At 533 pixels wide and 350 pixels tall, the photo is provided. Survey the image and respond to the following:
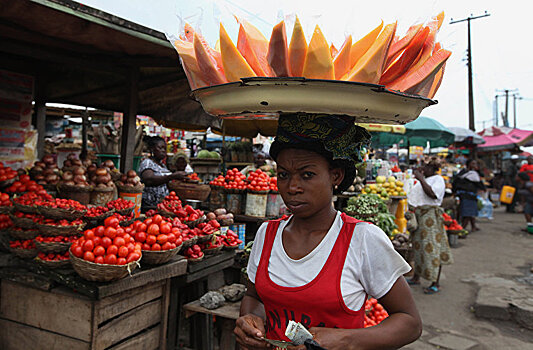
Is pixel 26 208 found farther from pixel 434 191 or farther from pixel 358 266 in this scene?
pixel 434 191

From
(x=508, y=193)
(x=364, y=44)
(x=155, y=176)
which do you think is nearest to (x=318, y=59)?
(x=364, y=44)

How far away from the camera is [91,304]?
2.71 meters

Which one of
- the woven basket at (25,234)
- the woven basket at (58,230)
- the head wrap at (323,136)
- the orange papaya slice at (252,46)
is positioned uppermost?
the orange papaya slice at (252,46)

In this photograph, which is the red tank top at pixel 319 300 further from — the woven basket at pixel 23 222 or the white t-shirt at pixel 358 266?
the woven basket at pixel 23 222

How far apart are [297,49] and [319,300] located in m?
0.88

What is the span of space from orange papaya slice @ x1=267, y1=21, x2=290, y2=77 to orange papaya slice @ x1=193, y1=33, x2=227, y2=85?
0.68 feet

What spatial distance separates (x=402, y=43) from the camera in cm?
132

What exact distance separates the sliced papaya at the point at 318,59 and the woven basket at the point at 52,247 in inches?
103

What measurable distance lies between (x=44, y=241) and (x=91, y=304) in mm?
704

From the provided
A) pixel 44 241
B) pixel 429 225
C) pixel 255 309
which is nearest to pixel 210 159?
pixel 429 225

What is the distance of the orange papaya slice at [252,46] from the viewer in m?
1.36

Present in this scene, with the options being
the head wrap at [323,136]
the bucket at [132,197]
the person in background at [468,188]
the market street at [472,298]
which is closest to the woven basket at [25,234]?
the bucket at [132,197]

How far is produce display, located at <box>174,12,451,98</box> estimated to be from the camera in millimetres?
1229

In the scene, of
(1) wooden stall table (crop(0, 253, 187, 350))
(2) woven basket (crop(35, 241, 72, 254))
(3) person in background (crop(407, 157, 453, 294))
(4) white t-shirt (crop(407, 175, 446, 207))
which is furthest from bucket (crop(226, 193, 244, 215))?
(4) white t-shirt (crop(407, 175, 446, 207))
